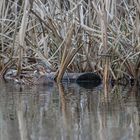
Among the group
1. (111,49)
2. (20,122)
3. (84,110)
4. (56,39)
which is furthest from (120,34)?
(20,122)

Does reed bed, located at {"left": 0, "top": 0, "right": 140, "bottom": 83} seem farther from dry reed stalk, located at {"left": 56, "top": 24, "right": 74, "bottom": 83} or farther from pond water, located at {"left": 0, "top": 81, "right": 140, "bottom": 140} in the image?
pond water, located at {"left": 0, "top": 81, "right": 140, "bottom": 140}

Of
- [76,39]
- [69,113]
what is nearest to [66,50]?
[76,39]

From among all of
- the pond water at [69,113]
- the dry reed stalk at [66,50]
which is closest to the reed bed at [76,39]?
the dry reed stalk at [66,50]

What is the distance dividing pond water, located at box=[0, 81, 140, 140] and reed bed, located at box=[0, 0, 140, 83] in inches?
20.4

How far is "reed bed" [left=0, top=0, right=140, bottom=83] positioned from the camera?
7.59m

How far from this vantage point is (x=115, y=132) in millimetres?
4172

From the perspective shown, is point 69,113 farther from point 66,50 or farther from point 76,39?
point 76,39

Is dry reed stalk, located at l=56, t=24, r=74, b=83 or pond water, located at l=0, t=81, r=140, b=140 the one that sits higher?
dry reed stalk, located at l=56, t=24, r=74, b=83

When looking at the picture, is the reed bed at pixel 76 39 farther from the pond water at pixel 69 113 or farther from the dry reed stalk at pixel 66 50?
the pond water at pixel 69 113

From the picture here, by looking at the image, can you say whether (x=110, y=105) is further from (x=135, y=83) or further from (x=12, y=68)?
(x=12, y=68)

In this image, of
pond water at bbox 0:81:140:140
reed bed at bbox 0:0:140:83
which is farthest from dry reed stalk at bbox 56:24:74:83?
pond water at bbox 0:81:140:140

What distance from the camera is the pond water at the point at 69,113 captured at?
164 inches

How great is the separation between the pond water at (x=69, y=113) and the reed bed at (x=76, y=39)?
52cm

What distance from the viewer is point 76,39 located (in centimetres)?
799
